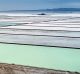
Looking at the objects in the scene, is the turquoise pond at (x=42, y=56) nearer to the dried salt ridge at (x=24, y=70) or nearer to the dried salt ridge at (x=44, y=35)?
the dried salt ridge at (x=24, y=70)

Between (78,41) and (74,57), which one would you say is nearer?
(74,57)

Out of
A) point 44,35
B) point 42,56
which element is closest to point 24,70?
point 42,56

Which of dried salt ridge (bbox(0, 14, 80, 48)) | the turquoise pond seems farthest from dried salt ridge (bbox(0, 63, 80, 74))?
dried salt ridge (bbox(0, 14, 80, 48))

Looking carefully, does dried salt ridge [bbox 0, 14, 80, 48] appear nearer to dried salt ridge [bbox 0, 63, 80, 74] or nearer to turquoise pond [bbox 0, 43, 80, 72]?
turquoise pond [bbox 0, 43, 80, 72]

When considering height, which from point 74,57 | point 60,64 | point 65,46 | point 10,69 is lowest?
point 10,69

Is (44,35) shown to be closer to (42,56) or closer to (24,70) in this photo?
(42,56)

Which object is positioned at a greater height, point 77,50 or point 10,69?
point 77,50

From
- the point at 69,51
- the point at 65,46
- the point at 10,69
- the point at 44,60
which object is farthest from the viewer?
the point at 65,46

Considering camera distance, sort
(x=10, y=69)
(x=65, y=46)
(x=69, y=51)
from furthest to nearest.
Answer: (x=65, y=46) < (x=69, y=51) < (x=10, y=69)

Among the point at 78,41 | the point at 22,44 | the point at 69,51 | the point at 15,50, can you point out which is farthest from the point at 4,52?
the point at 78,41

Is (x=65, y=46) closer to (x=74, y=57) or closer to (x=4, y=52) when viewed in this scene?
(x=74, y=57)

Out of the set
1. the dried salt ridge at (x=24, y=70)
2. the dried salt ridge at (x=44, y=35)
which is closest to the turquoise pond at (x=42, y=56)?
the dried salt ridge at (x=24, y=70)
